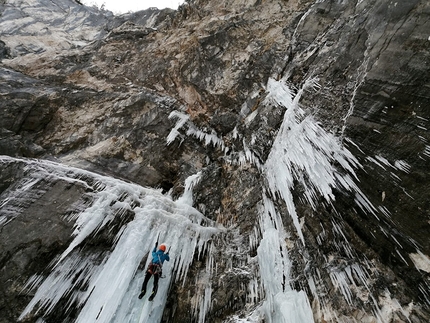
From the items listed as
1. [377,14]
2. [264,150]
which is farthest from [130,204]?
[377,14]

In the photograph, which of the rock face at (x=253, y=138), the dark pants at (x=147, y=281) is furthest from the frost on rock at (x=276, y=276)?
the dark pants at (x=147, y=281)

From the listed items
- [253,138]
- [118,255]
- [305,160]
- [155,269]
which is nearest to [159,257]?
[155,269]

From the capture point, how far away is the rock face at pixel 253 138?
4.59 meters

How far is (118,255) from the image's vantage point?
6176 millimetres

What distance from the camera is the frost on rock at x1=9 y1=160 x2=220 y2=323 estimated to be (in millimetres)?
5402

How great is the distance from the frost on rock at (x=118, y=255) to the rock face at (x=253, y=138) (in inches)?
10.3

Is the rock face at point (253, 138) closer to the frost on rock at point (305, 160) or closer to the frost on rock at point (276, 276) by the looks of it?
the frost on rock at point (305, 160)

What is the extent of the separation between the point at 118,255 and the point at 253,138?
17.0 ft

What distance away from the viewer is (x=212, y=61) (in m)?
12.2

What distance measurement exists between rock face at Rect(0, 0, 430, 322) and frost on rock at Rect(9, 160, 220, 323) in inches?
10.3

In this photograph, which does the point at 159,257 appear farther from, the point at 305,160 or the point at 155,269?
A: the point at 305,160

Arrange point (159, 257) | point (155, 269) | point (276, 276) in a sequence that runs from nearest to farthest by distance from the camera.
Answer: point (276, 276) < point (155, 269) < point (159, 257)

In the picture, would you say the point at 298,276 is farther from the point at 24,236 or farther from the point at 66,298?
the point at 24,236

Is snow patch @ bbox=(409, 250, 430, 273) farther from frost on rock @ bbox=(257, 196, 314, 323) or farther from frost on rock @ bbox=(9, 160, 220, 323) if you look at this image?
frost on rock @ bbox=(9, 160, 220, 323)
